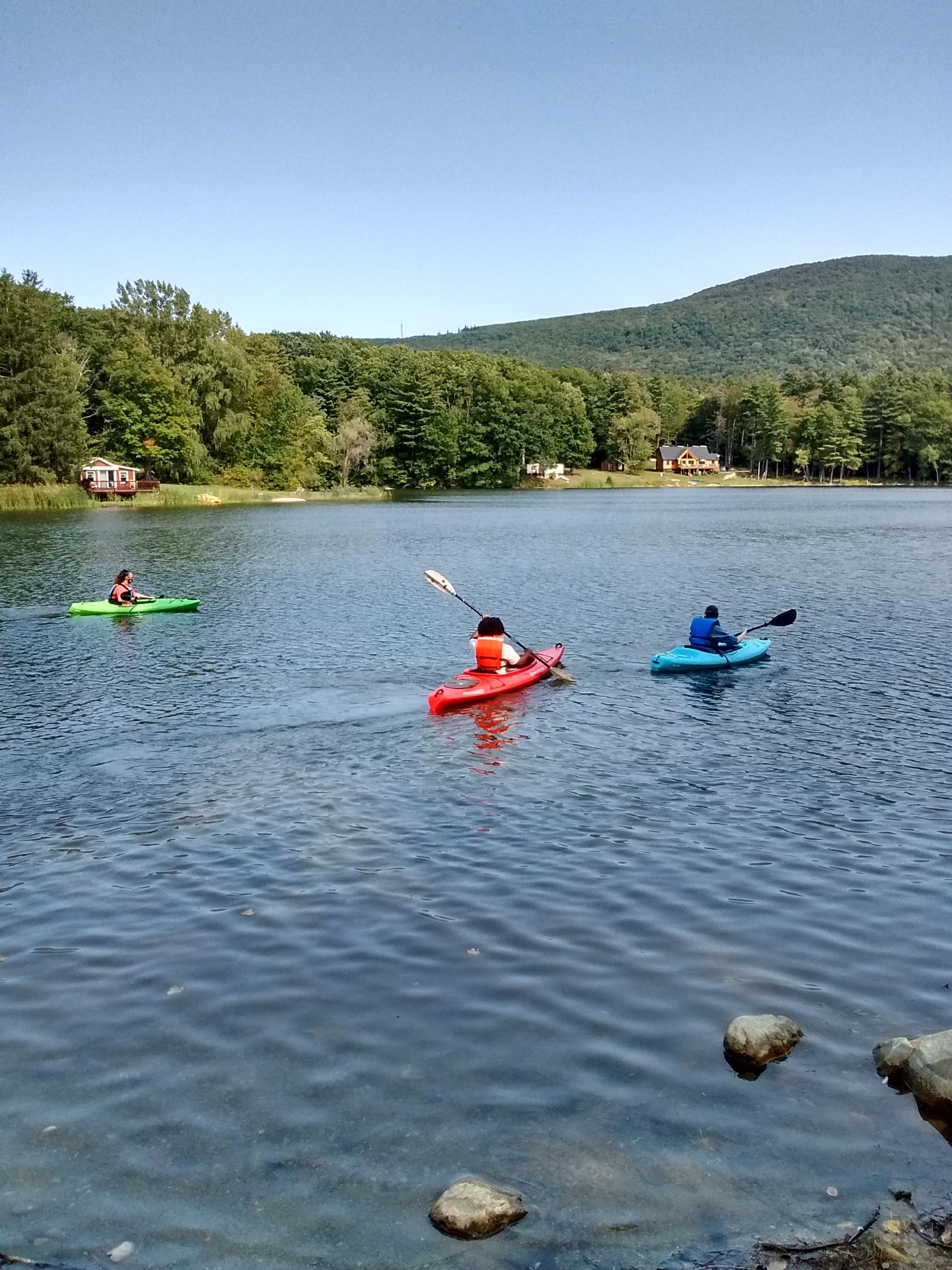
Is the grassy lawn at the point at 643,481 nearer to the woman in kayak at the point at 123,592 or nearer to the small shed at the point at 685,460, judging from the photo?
the small shed at the point at 685,460

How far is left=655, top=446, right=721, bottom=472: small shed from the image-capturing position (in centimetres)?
17562

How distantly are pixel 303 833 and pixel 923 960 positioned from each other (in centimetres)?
737

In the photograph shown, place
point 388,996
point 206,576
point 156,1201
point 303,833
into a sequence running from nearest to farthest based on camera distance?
point 156,1201 < point 388,996 < point 303,833 < point 206,576

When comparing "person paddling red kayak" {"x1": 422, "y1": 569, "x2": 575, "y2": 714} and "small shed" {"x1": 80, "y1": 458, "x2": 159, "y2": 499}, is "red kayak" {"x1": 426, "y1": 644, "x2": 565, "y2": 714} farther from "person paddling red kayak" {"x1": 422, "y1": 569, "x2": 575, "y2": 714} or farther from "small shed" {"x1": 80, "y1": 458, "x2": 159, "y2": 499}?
"small shed" {"x1": 80, "y1": 458, "x2": 159, "y2": 499}

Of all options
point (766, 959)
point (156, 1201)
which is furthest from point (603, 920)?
point (156, 1201)

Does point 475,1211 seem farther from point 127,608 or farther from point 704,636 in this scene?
point 127,608

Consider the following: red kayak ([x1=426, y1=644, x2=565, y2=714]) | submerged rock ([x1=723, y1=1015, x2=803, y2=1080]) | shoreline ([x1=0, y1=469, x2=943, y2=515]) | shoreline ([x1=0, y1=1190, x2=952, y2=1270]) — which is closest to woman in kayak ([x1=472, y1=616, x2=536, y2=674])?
red kayak ([x1=426, y1=644, x2=565, y2=714])

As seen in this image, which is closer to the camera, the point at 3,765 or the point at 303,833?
the point at 303,833

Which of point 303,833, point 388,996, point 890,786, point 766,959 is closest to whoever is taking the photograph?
point 388,996

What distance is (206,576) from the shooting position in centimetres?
4509

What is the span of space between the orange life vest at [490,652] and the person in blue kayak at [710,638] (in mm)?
5292

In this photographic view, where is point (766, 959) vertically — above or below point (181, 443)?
below

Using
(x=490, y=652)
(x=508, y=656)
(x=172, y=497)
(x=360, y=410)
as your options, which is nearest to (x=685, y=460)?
(x=360, y=410)

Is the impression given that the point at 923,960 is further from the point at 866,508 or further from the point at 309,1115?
the point at 866,508
